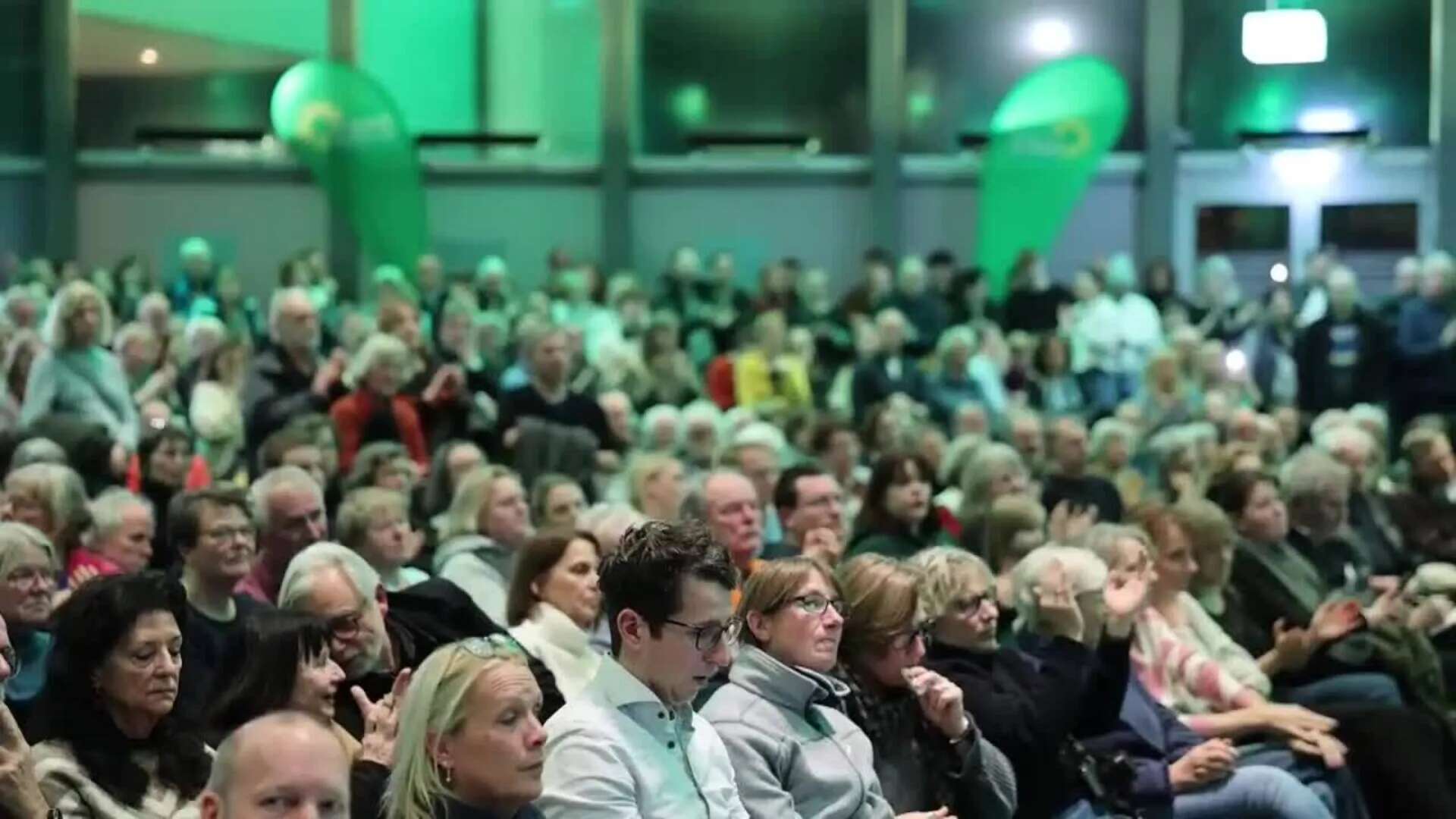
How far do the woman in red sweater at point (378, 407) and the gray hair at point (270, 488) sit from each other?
2.38m

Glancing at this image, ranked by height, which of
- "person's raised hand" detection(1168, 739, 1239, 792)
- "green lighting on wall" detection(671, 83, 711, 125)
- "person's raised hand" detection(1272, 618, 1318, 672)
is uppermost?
"green lighting on wall" detection(671, 83, 711, 125)

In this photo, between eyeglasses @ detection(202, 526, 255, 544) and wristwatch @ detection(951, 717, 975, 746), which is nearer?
wristwatch @ detection(951, 717, 975, 746)

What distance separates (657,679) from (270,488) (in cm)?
215

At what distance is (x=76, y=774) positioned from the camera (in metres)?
3.56

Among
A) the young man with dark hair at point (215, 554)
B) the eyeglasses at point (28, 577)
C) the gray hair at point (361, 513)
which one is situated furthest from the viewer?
the gray hair at point (361, 513)

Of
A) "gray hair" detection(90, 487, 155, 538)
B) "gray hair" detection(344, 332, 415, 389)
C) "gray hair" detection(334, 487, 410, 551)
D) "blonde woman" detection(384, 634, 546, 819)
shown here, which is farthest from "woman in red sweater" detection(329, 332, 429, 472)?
"blonde woman" detection(384, 634, 546, 819)

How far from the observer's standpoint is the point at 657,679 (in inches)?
145

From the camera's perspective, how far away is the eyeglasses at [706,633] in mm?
3668

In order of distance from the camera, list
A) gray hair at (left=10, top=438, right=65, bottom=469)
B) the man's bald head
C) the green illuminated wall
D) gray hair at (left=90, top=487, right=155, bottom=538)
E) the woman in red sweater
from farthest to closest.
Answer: the green illuminated wall < the woman in red sweater < gray hair at (left=10, top=438, right=65, bottom=469) < gray hair at (left=90, top=487, right=155, bottom=538) < the man's bald head

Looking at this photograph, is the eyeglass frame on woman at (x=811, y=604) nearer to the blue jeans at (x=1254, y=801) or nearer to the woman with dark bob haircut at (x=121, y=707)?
the woman with dark bob haircut at (x=121, y=707)

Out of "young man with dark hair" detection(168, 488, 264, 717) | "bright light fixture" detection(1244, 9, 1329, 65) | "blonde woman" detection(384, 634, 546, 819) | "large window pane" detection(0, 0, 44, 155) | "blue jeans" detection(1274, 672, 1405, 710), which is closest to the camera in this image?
"blonde woman" detection(384, 634, 546, 819)

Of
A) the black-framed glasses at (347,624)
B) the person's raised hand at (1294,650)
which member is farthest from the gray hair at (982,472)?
the black-framed glasses at (347,624)

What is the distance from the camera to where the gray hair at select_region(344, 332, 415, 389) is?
27.1 feet

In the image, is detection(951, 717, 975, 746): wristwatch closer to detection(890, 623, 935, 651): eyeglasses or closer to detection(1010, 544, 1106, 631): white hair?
detection(890, 623, 935, 651): eyeglasses
